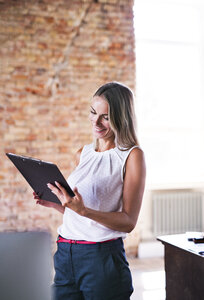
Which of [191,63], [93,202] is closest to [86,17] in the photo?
[191,63]

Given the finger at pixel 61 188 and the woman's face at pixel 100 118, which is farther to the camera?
the woman's face at pixel 100 118

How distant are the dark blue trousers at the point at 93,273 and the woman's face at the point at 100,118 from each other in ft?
1.49

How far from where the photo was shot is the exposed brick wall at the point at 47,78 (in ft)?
13.2

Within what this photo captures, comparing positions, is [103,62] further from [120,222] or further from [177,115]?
[120,222]

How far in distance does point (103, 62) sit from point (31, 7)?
3.21 feet

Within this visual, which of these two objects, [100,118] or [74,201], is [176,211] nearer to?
[100,118]

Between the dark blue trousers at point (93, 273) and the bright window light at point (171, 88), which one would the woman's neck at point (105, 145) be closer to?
the dark blue trousers at point (93, 273)

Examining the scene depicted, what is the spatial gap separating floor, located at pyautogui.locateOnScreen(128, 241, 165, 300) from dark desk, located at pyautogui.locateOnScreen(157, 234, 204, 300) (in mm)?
806

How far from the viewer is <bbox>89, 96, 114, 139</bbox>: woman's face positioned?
1.57 meters

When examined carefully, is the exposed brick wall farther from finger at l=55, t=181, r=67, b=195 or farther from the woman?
finger at l=55, t=181, r=67, b=195

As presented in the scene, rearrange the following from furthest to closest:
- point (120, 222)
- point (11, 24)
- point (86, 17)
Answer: point (86, 17)
point (11, 24)
point (120, 222)

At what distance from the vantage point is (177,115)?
16.4ft

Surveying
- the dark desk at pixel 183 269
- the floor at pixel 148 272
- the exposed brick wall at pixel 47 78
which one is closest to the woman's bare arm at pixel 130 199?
the dark desk at pixel 183 269

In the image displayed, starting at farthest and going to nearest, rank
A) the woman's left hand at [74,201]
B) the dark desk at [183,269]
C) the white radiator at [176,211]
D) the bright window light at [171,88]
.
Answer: the bright window light at [171,88] → the white radiator at [176,211] → the dark desk at [183,269] → the woman's left hand at [74,201]
